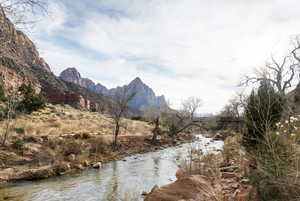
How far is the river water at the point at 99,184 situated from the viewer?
8.11 m

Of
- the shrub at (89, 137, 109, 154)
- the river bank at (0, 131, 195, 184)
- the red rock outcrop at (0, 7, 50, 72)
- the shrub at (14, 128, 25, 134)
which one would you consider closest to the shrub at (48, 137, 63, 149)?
the river bank at (0, 131, 195, 184)

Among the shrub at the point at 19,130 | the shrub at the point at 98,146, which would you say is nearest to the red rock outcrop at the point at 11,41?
the shrub at the point at 98,146

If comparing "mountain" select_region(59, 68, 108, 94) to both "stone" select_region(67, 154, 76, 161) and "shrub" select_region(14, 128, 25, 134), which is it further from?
"stone" select_region(67, 154, 76, 161)

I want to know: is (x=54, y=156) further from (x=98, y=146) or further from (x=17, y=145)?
(x=98, y=146)

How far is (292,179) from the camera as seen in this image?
3.29m

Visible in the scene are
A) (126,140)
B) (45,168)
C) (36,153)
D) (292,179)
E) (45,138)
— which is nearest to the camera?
(292,179)

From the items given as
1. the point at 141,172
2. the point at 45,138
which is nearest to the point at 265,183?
the point at 141,172

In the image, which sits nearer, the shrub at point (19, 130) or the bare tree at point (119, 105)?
the shrub at point (19, 130)

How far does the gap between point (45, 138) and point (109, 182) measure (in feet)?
30.5

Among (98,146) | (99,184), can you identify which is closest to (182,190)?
(99,184)

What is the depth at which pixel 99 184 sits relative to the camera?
9.75 meters

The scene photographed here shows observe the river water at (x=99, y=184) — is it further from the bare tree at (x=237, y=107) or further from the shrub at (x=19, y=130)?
the shrub at (x=19, y=130)

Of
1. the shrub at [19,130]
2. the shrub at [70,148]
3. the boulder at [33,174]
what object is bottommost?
the boulder at [33,174]

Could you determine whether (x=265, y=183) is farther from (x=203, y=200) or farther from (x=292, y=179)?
(x=203, y=200)
